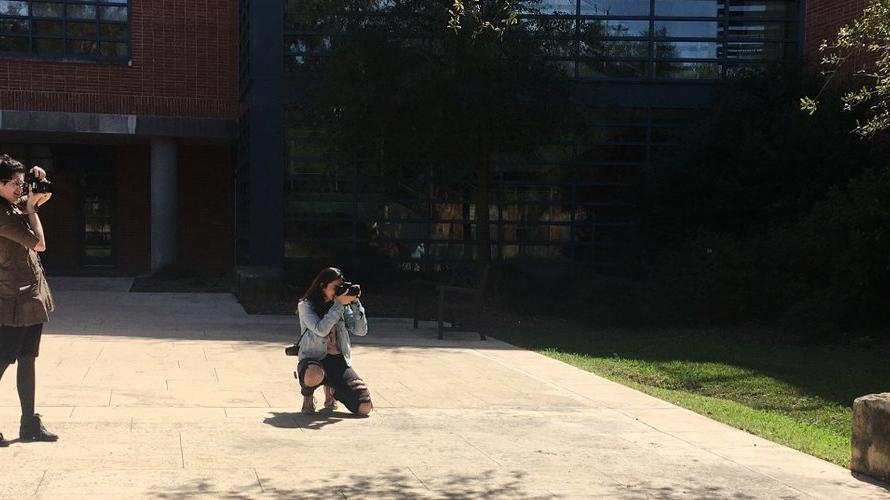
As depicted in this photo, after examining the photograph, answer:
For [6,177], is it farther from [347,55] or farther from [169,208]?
[169,208]

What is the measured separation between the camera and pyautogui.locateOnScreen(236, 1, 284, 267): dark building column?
19.6m

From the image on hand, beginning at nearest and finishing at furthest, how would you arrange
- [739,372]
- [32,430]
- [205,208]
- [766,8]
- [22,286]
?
[22,286]
[32,430]
[739,372]
[766,8]
[205,208]

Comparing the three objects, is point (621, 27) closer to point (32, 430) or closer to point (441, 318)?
point (441, 318)

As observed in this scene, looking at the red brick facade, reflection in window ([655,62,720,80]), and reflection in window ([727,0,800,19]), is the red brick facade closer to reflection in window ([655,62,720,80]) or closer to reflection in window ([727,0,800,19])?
reflection in window ([727,0,800,19])

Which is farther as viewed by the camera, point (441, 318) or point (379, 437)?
point (441, 318)

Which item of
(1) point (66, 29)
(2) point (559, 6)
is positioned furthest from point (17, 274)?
(1) point (66, 29)

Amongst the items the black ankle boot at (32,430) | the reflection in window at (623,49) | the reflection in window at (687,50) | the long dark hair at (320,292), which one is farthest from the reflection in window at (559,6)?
the black ankle boot at (32,430)

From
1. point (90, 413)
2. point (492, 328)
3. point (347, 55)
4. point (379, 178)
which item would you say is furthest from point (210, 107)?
point (90, 413)

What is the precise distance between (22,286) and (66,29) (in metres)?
17.8

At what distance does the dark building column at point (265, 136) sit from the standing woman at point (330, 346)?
12.1 meters

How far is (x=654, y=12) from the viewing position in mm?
21016

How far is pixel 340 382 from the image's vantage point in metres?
7.97

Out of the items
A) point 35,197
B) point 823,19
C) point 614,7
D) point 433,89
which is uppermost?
point 614,7

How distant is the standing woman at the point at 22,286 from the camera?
637cm
